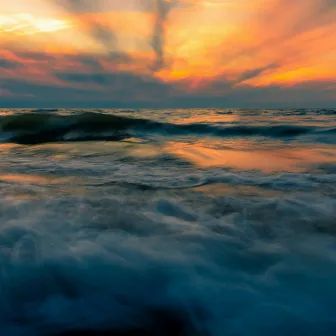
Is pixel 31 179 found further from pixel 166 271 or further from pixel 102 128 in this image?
pixel 102 128

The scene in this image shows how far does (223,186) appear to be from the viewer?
326 centimetres

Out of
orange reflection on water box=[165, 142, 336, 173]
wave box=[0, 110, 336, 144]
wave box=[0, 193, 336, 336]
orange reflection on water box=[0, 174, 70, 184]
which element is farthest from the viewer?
wave box=[0, 110, 336, 144]

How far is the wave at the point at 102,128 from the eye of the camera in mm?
9938

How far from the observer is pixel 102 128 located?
11.1 meters

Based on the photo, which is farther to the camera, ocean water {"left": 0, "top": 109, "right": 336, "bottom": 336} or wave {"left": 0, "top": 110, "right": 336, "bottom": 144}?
wave {"left": 0, "top": 110, "right": 336, "bottom": 144}

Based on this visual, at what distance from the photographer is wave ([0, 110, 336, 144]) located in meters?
9.94

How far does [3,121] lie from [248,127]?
9592 millimetres

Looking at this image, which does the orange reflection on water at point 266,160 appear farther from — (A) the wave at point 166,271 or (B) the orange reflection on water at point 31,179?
(B) the orange reflection on water at point 31,179

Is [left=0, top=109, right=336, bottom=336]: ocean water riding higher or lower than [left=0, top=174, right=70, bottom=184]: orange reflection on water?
lower

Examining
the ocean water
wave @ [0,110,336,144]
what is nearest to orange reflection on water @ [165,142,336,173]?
the ocean water

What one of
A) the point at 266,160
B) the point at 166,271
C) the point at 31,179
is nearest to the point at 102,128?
the point at 266,160

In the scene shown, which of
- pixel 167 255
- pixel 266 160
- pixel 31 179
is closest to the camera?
pixel 167 255

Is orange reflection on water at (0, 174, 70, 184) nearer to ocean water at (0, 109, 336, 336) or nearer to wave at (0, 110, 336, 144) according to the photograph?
ocean water at (0, 109, 336, 336)

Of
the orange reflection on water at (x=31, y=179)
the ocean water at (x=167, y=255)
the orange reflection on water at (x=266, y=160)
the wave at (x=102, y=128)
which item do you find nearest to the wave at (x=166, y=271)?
the ocean water at (x=167, y=255)
